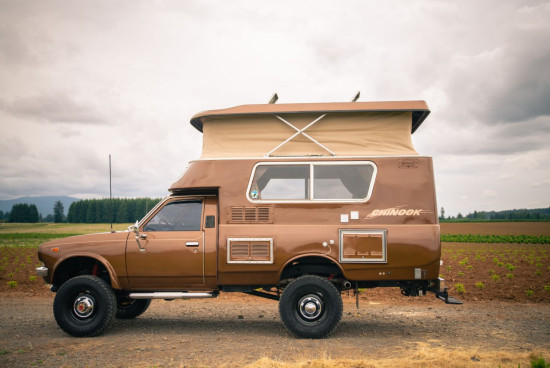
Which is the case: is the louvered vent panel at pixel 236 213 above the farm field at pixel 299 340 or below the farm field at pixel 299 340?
above

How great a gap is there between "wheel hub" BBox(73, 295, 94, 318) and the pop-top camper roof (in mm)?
2869

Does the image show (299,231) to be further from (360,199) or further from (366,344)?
(366,344)

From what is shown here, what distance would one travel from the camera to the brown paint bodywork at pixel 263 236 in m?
6.56

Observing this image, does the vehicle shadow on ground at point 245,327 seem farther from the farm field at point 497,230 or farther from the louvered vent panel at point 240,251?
the farm field at point 497,230

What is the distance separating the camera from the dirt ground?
5.62 metres

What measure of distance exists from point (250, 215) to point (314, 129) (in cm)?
169

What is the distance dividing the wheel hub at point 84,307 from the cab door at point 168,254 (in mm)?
683

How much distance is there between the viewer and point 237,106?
7.09m

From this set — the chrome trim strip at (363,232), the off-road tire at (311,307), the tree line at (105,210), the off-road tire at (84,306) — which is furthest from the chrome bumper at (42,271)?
the tree line at (105,210)

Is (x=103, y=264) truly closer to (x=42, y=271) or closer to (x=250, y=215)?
(x=42, y=271)

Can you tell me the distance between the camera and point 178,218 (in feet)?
23.4

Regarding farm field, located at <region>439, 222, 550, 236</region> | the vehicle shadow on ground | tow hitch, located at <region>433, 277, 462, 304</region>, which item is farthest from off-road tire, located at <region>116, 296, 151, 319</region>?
farm field, located at <region>439, 222, 550, 236</region>

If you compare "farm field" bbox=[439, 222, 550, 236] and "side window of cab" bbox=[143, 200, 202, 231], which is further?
"farm field" bbox=[439, 222, 550, 236]

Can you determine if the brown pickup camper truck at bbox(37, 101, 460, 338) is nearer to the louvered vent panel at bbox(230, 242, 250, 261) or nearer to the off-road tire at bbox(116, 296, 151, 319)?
the louvered vent panel at bbox(230, 242, 250, 261)
